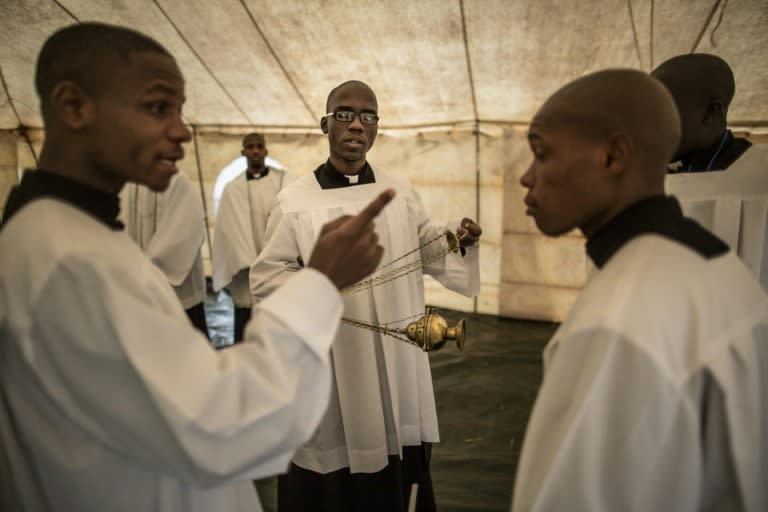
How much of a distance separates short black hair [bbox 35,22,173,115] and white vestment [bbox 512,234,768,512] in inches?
47.0

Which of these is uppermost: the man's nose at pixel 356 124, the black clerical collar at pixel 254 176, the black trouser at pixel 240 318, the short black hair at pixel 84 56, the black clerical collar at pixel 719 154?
the short black hair at pixel 84 56

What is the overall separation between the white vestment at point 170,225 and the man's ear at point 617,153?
3070 mm

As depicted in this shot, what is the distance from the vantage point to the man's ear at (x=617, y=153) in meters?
1.16

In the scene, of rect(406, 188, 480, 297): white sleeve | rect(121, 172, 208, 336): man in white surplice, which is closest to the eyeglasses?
rect(406, 188, 480, 297): white sleeve

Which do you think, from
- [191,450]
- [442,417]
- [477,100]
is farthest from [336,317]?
[477,100]

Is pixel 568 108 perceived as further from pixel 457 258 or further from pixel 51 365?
pixel 457 258

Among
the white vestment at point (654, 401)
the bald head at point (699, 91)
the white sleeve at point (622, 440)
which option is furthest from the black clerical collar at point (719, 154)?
the white sleeve at point (622, 440)

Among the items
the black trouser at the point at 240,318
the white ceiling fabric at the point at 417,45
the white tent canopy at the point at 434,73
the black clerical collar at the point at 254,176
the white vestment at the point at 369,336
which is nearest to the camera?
the white vestment at the point at 369,336

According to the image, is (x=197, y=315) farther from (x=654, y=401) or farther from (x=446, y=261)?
(x=654, y=401)

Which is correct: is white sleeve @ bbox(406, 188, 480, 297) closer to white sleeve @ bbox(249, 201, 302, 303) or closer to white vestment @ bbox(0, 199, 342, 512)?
white sleeve @ bbox(249, 201, 302, 303)

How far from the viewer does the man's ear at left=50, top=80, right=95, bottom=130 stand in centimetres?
112

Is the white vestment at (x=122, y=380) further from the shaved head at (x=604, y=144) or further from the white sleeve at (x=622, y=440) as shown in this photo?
the shaved head at (x=604, y=144)

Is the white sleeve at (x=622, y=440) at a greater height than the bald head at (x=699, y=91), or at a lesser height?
lesser

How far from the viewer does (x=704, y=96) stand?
2178 mm
